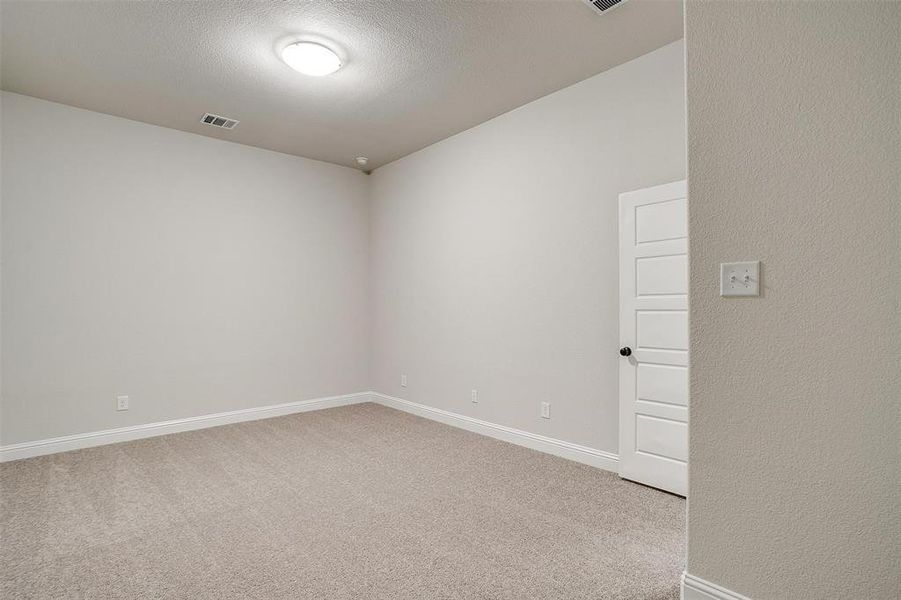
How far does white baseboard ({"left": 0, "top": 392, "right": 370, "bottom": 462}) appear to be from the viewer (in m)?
3.94

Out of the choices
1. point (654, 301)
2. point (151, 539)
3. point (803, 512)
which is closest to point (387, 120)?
point (654, 301)

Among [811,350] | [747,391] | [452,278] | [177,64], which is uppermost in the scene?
[177,64]

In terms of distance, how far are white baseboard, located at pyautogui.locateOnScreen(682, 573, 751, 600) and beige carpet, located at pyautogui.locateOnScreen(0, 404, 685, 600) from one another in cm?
17

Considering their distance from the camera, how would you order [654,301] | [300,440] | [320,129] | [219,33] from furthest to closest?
[320,129]
[300,440]
[654,301]
[219,33]

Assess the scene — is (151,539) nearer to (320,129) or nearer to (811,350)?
(811,350)

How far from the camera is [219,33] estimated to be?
3014mm

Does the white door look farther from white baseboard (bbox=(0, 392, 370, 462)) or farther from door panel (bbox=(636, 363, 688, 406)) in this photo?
white baseboard (bbox=(0, 392, 370, 462))

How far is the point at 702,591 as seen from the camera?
1.83 metres

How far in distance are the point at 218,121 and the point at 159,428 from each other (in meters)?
2.98

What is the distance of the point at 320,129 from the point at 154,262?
6.76 ft

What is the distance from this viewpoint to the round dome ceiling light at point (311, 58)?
10.2 ft

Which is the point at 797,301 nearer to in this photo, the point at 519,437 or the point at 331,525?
the point at 331,525

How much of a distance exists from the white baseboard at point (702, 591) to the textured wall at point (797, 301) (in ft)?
0.08

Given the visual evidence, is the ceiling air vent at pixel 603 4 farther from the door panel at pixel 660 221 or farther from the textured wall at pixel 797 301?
the door panel at pixel 660 221
